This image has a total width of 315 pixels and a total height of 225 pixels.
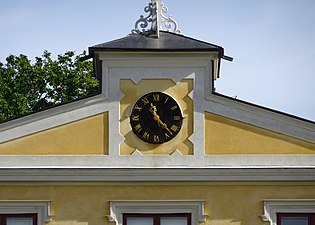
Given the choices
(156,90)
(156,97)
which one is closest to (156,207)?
(156,97)

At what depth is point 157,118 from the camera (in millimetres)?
22016

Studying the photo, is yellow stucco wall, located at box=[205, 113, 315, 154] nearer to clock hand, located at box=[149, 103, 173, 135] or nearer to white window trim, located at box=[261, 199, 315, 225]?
clock hand, located at box=[149, 103, 173, 135]

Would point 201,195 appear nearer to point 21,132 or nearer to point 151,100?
point 151,100

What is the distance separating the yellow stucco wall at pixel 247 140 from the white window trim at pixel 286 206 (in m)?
0.97

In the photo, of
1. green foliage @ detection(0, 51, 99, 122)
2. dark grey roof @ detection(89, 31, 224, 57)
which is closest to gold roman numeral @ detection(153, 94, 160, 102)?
dark grey roof @ detection(89, 31, 224, 57)

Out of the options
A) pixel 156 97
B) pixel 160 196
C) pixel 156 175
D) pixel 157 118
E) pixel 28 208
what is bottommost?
pixel 28 208

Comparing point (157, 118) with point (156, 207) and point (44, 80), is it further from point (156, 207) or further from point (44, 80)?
point (44, 80)

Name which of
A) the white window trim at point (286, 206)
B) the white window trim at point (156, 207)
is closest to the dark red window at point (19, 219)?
the white window trim at point (156, 207)

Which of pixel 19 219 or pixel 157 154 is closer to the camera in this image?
pixel 19 219

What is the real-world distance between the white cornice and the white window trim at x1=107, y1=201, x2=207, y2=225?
0.44m

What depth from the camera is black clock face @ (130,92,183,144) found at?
22.0 meters

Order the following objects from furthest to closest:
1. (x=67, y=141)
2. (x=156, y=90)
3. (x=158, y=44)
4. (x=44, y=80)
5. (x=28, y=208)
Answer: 1. (x=44, y=80)
2. (x=158, y=44)
3. (x=156, y=90)
4. (x=67, y=141)
5. (x=28, y=208)

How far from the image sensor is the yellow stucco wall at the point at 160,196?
21.8 m

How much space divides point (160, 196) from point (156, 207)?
0.22 metres
